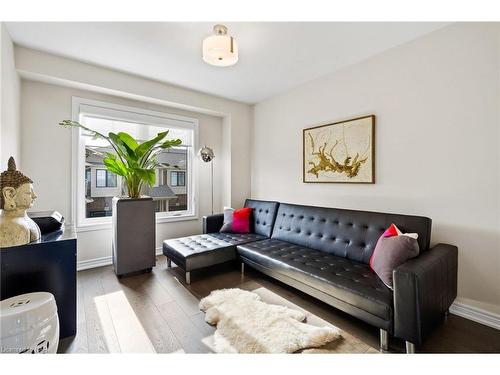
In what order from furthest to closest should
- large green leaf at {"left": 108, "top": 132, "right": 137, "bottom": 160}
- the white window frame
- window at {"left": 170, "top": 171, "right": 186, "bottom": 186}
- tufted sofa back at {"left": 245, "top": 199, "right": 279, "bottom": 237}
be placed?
window at {"left": 170, "top": 171, "right": 186, "bottom": 186}
tufted sofa back at {"left": 245, "top": 199, "right": 279, "bottom": 237}
the white window frame
large green leaf at {"left": 108, "top": 132, "right": 137, "bottom": 160}

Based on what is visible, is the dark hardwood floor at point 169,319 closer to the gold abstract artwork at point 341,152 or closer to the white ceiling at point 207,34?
the gold abstract artwork at point 341,152

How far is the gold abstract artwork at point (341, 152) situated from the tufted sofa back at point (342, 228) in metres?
0.48

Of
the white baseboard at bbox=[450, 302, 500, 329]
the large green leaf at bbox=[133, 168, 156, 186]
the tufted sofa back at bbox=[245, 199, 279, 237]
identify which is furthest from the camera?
the tufted sofa back at bbox=[245, 199, 279, 237]

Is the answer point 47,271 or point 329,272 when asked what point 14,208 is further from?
point 329,272

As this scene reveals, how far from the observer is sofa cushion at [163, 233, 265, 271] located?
2561mm

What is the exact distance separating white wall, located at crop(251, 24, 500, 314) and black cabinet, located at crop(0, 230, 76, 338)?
2.76 metres

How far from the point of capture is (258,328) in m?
1.74

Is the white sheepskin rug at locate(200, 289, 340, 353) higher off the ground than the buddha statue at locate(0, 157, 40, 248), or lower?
lower

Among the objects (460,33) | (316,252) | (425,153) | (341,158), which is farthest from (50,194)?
(460,33)

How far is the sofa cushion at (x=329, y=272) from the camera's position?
161cm

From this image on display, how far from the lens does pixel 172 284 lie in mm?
2564

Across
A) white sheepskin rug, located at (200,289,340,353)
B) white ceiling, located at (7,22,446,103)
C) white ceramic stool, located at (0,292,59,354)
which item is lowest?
white sheepskin rug, located at (200,289,340,353)

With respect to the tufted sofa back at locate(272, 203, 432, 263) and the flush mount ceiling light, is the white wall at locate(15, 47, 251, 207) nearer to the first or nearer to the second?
the tufted sofa back at locate(272, 203, 432, 263)

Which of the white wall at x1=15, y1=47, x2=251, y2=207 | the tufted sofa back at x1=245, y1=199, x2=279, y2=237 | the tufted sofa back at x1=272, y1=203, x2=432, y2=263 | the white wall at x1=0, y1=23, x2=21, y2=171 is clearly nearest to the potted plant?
the white wall at x1=0, y1=23, x2=21, y2=171
